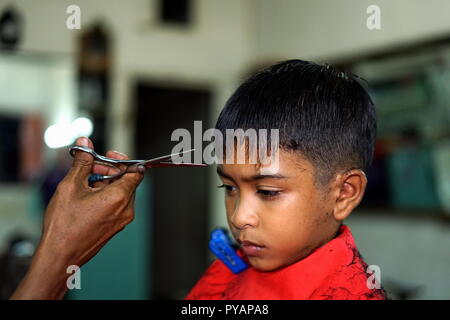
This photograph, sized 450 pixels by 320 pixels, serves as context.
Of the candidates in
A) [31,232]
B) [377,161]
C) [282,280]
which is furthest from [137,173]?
[31,232]

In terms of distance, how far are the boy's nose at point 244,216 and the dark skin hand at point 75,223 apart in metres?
0.23

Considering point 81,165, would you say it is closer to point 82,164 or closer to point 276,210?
point 82,164

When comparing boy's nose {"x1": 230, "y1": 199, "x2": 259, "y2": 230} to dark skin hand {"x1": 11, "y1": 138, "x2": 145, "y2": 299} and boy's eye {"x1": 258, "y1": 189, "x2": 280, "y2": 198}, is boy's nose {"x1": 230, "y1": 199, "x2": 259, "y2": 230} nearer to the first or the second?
boy's eye {"x1": 258, "y1": 189, "x2": 280, "y2": 198}

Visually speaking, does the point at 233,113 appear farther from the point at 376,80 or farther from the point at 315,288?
the point at 376,80

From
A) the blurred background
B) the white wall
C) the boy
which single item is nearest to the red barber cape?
the boy

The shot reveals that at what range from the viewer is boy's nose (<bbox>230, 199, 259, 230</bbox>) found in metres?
1.10

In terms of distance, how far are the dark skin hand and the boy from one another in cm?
26

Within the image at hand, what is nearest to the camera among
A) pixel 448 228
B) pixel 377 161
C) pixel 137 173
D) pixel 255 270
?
pixel 137 173

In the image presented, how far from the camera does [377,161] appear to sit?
4117 mm

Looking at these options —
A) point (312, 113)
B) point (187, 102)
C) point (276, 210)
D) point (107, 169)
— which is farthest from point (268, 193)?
point (187, 102)

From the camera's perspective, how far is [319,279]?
110 centimetres

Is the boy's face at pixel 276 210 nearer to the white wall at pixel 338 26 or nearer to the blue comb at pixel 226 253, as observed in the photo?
the blue comb at pixel 226 253

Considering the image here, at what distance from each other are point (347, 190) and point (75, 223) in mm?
633

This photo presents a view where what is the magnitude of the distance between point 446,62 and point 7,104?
348cm
